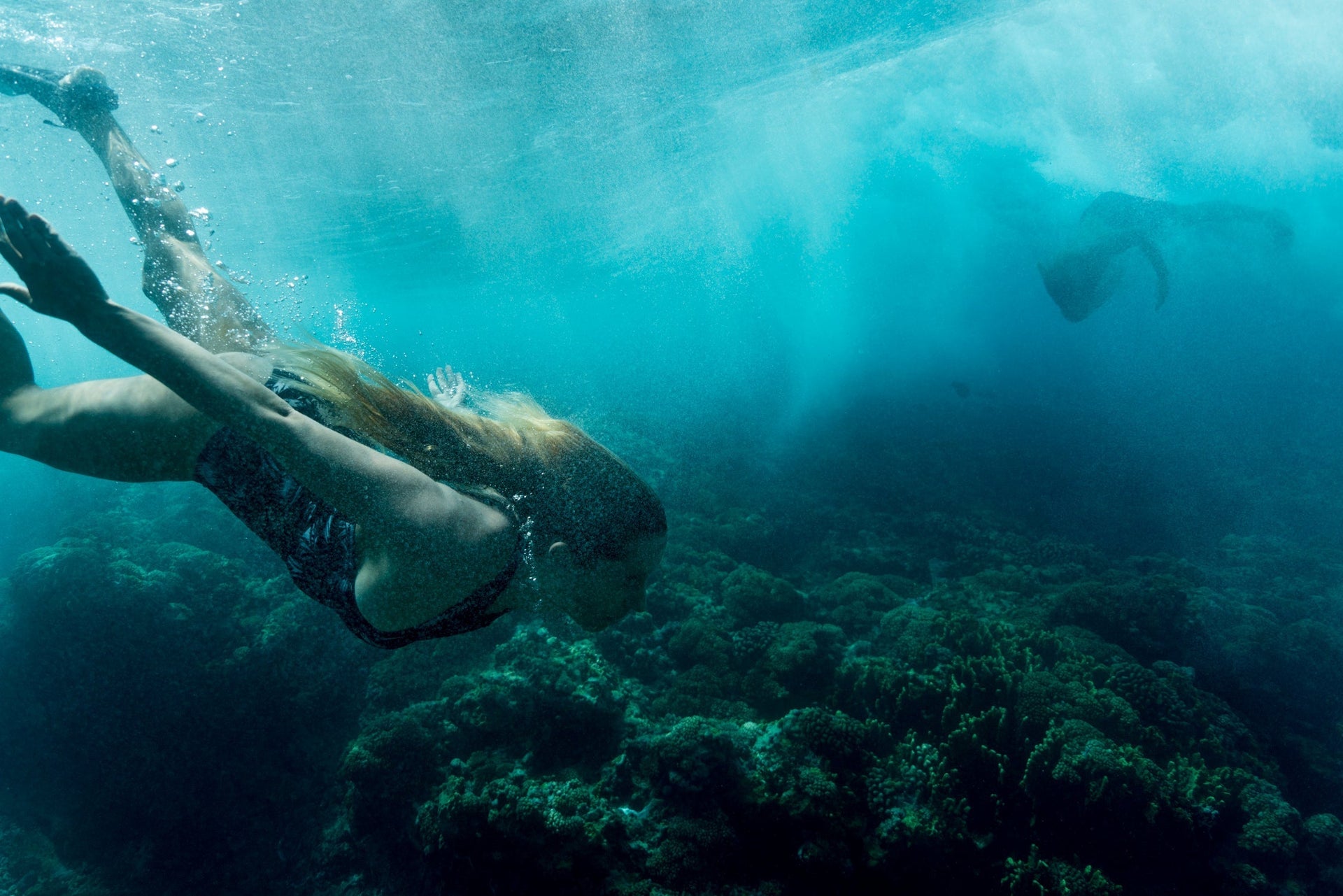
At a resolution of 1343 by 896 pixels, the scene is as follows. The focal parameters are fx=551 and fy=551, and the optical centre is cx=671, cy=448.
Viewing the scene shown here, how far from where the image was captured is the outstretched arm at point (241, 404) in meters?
1.58

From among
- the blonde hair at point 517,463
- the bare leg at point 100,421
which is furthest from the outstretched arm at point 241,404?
the bare leg at point 100,421

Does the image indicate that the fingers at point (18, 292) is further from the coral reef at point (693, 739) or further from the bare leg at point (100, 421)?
the coral reef at point (693, 739)

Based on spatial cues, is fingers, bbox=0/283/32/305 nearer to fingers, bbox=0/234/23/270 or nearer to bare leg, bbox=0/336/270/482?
fingers, bbox=0/234/23/270

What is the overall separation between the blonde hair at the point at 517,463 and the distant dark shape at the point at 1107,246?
30.9 metres

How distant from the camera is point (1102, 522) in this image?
16812 mm

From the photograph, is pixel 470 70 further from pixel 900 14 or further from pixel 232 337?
pixel 232 337

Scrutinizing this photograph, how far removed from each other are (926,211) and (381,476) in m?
73.7

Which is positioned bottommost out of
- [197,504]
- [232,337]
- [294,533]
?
[294,533]

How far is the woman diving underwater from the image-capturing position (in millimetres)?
1624

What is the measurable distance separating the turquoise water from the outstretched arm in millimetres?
974

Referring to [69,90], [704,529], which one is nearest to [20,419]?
[69,90]

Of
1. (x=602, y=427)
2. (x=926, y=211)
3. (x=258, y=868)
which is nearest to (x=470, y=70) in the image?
(x=602, y=427)

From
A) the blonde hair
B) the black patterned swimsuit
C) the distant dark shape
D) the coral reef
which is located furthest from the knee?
the distant dark shape

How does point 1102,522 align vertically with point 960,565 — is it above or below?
above
